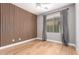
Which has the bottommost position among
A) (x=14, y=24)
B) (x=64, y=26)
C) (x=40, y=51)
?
(x=40, y=51)

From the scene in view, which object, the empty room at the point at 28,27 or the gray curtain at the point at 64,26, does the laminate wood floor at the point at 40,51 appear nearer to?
the empty room at the point at 28,27

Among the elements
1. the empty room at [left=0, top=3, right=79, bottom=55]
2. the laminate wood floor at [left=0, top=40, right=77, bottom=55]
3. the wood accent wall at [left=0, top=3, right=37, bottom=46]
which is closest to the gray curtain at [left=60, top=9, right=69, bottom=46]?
the empty room at [left=0, top=3, right=79, bottom=55]

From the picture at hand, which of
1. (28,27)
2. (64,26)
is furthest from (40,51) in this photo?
(28,27)

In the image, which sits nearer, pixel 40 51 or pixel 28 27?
pixel 40 51

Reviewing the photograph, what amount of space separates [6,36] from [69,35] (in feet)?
7.55

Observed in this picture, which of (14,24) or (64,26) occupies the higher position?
(14,24)

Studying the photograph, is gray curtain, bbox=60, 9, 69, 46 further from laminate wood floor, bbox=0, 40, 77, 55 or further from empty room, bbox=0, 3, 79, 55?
laminate wood floor, bbox=0, 40, 77, 55

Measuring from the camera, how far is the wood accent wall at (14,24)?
7.81ft

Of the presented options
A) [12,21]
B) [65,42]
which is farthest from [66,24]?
[12,21]

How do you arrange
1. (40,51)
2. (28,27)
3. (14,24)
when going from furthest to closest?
(28,27) → (14,24) → (40,51)

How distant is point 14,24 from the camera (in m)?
2.79

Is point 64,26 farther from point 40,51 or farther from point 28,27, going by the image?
point 28,27

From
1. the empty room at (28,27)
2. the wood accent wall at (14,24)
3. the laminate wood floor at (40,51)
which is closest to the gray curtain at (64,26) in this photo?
the empty room at (28,27)

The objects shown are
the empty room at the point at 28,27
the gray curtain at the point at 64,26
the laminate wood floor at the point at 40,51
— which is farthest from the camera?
the gray curtain at the point at 64,26
